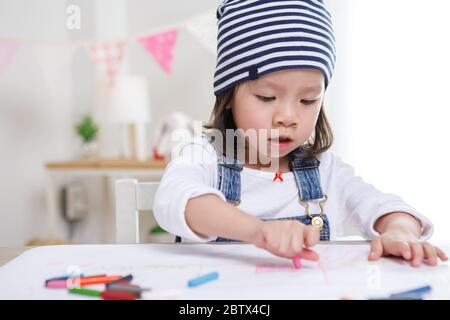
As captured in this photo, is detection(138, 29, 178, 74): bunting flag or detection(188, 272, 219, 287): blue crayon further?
detection(138, 29, 178, 74): bunting flag

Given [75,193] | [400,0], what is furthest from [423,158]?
[75,193]

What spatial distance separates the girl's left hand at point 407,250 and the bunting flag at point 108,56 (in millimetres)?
1955

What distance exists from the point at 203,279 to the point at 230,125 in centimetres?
47

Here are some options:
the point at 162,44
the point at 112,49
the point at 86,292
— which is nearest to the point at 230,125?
the point at 86,292

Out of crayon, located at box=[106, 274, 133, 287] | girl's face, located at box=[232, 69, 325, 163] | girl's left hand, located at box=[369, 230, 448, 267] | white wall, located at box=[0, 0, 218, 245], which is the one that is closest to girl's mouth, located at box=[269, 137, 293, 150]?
girl's face, located at box=[232, 69, 325, 163]

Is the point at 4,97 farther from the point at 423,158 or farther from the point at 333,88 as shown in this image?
the point at 423,158

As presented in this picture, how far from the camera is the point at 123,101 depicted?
7.70 ft

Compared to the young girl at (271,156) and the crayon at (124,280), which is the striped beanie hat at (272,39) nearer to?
the young girl at (271,156)

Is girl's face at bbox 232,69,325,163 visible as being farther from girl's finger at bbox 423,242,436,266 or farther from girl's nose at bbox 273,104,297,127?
girl's finger at bbox 423,242,436,266

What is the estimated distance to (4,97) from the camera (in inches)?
87.3

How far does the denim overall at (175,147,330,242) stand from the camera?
0.84 m

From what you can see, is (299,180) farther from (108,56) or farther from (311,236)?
(108,56)

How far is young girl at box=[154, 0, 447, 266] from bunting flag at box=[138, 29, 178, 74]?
143 cm
